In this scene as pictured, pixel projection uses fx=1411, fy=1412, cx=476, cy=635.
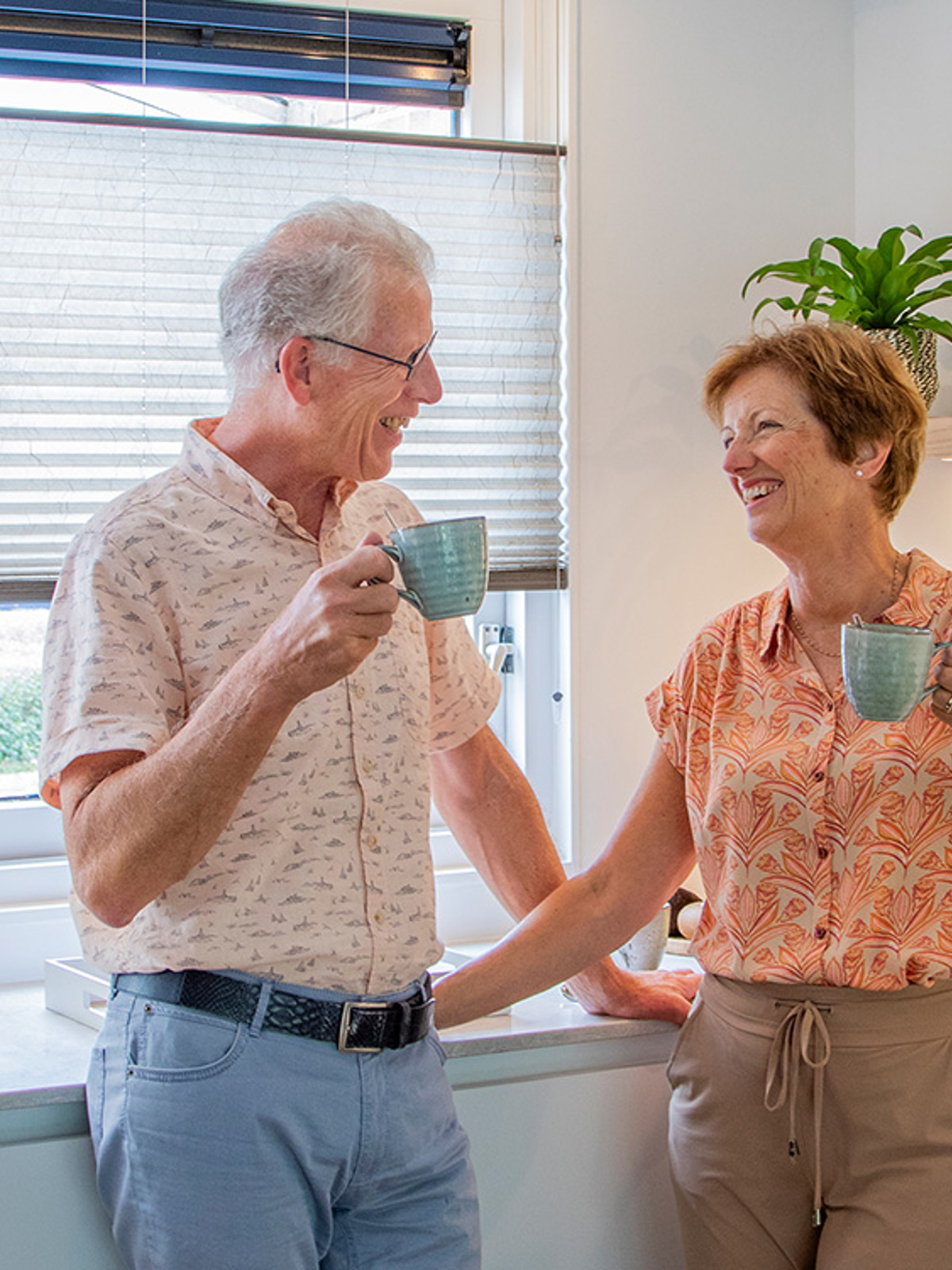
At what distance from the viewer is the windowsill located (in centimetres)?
178

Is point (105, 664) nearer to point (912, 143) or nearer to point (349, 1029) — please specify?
point (349, 1029)

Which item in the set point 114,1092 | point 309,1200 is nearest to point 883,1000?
point 309,1200

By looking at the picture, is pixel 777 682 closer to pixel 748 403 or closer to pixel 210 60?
pixel 748 403

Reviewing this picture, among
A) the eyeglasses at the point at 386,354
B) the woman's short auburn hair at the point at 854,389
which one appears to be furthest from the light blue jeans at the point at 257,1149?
Answer: the woman's short auburn hair at the point at 854,389

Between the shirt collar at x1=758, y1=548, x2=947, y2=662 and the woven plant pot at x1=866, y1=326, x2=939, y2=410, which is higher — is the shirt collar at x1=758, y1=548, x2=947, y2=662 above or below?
below

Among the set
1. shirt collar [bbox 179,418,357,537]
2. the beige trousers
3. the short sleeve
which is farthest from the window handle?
the short sleeve

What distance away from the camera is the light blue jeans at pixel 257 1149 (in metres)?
1.33

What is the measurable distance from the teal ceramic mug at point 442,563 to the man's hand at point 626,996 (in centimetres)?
82

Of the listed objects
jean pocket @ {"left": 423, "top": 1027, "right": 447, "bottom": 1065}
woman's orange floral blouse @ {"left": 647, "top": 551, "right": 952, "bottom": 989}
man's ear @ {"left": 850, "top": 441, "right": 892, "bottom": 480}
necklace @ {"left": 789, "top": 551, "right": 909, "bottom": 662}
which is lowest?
jean pocket @ {"left": 423, "top": 1027, "right": 447, "bottom": 1065}

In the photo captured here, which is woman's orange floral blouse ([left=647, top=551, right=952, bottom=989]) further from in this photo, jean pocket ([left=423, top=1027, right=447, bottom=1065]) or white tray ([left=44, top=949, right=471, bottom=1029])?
white tray ([left=44, top=949, right=471, bottom=1029])

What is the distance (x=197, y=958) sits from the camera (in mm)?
1337

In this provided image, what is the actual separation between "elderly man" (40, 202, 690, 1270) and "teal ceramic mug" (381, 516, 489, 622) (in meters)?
0.04

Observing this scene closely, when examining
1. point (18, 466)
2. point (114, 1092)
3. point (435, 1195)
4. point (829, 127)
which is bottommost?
point (435, 1195)

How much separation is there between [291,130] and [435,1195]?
168 cm
